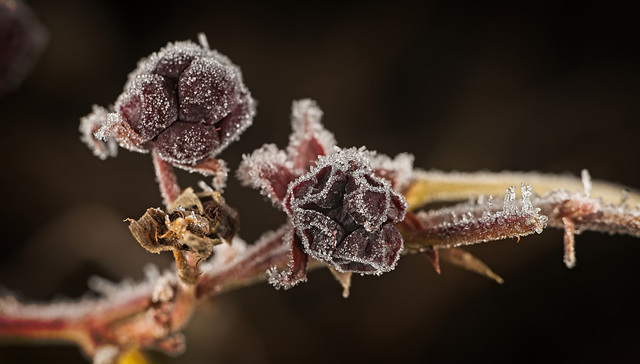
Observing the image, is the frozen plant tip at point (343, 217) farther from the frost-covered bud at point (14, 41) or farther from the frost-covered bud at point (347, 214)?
the frost-covered bud at point (14, 41)

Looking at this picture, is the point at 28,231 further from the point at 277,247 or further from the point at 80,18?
the point at 277,247

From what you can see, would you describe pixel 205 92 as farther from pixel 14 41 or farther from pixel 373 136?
pixel 373 136

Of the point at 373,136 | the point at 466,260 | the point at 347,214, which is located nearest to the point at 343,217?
the point at 347,214

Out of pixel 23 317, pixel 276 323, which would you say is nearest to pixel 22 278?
pixel 23 317

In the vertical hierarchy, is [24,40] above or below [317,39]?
below

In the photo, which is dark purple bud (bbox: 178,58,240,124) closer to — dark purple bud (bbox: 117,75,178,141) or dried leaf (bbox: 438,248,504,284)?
dark purple bud (bbox: 117,75,178,141)

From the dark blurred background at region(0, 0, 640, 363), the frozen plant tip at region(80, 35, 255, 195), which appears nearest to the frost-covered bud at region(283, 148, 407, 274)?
the frozen plant tip at region(80, 35, 255, 195)
